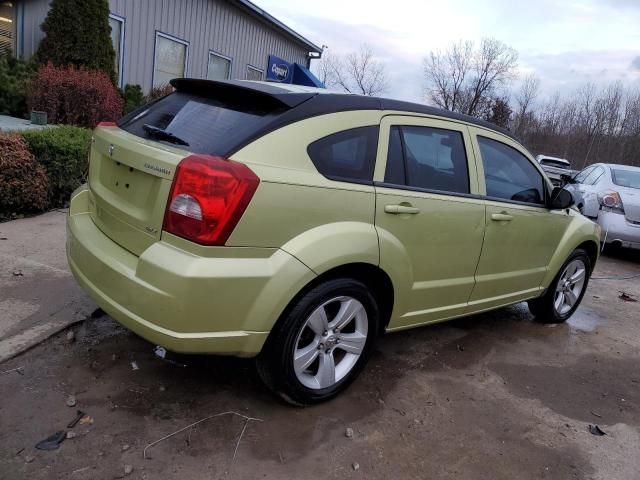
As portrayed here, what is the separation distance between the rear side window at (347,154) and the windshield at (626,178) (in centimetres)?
725

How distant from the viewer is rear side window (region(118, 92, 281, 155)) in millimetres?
2621

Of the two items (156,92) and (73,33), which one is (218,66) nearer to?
(156,92)

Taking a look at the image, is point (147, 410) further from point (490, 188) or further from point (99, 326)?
point (490, 188)

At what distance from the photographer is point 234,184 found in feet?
7.89

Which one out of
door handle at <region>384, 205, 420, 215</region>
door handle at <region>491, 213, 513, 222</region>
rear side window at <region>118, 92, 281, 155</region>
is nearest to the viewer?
rear side window at <region>118, 92, 281, 155</region>

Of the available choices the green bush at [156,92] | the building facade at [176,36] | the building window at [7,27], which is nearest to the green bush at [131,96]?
the green bush at [156,92]

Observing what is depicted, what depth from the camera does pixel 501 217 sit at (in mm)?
3781

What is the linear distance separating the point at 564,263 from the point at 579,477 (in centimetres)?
238

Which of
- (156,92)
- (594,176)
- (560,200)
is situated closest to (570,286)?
(560,200)

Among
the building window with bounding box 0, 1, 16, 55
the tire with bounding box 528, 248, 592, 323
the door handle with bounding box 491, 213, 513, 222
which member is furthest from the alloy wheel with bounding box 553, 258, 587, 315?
→ the building window with bounding box 0, 1, 16, 55

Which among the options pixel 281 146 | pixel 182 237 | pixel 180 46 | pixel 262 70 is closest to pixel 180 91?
pixel 281 146

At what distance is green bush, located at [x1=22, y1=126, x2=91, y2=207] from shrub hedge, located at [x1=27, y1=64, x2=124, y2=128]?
6.82 feet

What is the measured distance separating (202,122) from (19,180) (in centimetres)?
379

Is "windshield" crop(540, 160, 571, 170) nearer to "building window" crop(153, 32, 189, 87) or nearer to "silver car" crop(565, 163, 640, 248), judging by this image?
"silver car" crop(565, 163, 640, 248)
